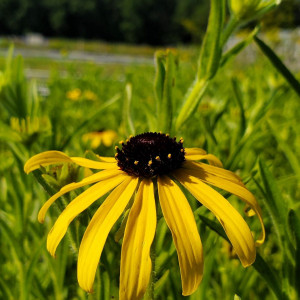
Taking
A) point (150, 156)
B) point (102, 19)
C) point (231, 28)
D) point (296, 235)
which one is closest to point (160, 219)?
point (150, 156)

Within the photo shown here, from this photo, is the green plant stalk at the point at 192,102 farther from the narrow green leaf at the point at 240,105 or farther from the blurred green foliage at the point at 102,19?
the blurred green foliage at the point at 102,19

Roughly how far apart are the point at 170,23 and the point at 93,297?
52.6 meters

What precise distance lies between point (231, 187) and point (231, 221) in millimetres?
88

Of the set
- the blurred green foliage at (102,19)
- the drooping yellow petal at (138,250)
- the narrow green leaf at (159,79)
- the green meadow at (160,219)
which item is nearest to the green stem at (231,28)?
the green meadow at (160,219)

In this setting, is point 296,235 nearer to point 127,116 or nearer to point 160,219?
point 160,219

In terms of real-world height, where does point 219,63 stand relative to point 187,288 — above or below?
above

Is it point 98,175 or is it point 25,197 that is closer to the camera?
point 98,175

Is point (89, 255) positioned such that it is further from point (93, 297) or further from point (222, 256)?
point (222, 256)

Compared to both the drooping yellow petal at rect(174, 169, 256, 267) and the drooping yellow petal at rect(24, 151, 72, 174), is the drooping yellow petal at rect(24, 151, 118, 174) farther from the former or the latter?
the drooping yellow petal at rect(174, 169, 256, 267)

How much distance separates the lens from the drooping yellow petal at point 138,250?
Answer: 41 centimetres

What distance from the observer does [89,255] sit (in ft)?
1.44

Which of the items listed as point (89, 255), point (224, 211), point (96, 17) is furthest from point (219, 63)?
point (96, 17)

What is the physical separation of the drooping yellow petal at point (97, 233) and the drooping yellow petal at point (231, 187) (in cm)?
10

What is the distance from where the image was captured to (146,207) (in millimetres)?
498
